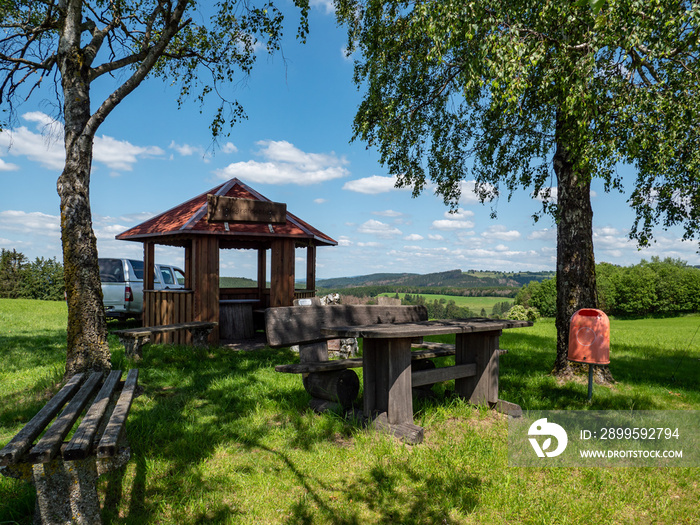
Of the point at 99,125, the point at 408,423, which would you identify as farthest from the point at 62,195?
the point at 408,423

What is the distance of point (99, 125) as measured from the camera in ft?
21.4

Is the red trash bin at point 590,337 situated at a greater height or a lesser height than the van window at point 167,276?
lesser

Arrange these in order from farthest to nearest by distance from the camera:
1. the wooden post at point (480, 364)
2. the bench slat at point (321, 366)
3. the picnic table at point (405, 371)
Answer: the wooden post at point (480, 364) → the bench slat at point (321, 366) → the picnic table at point (405, 371)

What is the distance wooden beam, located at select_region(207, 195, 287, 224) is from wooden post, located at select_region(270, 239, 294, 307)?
2.02ft

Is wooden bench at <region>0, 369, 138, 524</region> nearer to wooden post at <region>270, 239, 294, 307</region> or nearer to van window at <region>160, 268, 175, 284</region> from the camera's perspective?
wooden post at <region>270, 239, 294, 307</region>

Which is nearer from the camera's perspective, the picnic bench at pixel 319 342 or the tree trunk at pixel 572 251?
the picnic bench at pixel 319 342

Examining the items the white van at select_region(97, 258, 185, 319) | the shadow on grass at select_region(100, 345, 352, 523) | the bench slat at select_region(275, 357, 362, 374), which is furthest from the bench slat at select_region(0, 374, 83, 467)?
the white van at select_region(97, 258, 185, 319)

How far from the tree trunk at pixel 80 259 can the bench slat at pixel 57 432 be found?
105 inches

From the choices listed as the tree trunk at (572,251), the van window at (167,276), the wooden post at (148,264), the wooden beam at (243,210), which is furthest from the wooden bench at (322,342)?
the van window at (167,276)

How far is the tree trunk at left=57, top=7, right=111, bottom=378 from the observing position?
608 cm

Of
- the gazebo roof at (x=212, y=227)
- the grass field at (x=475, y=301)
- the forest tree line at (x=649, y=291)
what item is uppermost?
the gazebo roof at (x=212, y=227)

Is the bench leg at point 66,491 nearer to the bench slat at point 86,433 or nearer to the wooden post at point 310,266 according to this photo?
the bench slat at point 86,433

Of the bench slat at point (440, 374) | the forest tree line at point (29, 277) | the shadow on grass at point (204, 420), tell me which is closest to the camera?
the shadow on grass at point (204, 420)

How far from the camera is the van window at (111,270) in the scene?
45.5 ft
